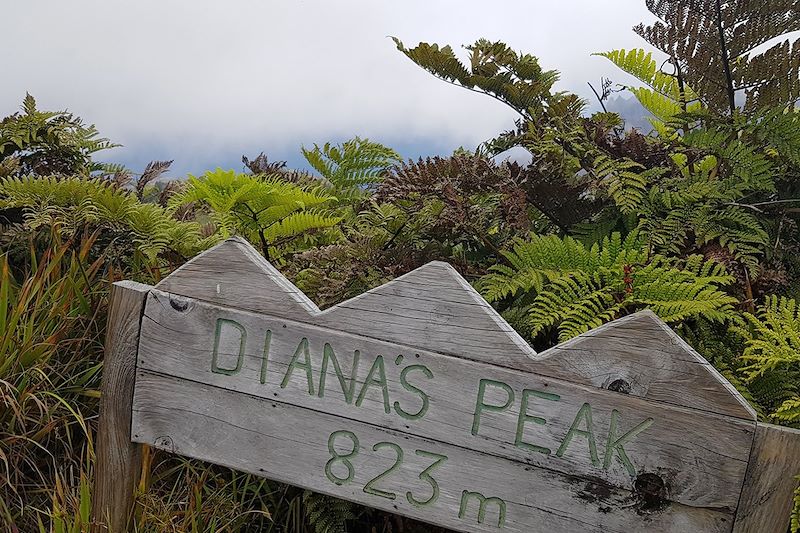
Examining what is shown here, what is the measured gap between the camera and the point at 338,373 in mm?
1514

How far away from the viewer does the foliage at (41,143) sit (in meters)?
2.95

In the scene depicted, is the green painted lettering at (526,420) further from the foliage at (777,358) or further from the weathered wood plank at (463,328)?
the foliage at (777,358)

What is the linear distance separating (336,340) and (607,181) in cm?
86

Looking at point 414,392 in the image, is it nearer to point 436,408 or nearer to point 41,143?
point 436,408

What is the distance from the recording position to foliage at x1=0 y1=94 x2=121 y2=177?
9.66 feet

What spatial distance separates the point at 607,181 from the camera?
1864mm

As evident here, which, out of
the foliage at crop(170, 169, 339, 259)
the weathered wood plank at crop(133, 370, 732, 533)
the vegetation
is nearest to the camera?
the weathered wood plank at crop(133, 370, 732, 533)

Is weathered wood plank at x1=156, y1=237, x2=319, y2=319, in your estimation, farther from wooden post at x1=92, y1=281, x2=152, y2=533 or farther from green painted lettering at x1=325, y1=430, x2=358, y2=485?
green painted lettering at x1=325, y1=430, x2=358, y2=485

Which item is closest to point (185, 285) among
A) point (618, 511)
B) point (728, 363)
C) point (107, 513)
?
point (107, 513)

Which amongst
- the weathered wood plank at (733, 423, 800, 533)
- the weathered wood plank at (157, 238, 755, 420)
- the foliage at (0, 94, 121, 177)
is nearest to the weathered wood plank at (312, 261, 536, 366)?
the weathered wood plank at (157, 238, 755, 420)

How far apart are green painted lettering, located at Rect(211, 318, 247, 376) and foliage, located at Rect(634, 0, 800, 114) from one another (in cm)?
140

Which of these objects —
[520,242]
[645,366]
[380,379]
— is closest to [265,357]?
[380,379]

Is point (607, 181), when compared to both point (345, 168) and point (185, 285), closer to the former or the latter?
point (185, 285)

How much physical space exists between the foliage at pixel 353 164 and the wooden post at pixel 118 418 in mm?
1463
